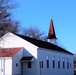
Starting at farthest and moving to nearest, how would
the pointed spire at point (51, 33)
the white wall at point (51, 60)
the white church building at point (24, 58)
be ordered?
1. the pointed spire at point (51, 33)
2. the white wall at point (51, 60)
3. the white church building at point (24, 58)

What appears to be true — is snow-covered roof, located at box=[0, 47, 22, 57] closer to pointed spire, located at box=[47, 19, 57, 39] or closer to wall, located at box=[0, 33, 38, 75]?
wall, located at box=[0, 33, 38, 75]

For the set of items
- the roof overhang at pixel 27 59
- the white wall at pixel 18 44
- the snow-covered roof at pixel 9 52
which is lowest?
the roof overhang at pixel 27 59

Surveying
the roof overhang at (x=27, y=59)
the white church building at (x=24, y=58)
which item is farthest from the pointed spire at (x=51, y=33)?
the roof overhang at (x=27, y=59)

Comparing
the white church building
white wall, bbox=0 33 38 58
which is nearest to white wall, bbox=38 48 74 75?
the white church building

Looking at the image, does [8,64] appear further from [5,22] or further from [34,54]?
[5,22]

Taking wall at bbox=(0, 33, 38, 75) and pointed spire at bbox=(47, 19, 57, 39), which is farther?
pointed spire at bbox=(47, 19, 57, 39)

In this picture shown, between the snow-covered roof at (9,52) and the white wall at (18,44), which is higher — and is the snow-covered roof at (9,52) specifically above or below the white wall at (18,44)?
below

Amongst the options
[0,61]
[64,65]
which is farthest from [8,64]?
[64,65]

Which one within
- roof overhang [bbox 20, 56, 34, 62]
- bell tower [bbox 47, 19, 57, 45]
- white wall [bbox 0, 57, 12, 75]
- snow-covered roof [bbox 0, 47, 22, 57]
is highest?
bell tower [bbox 47, 19, 57, 45]

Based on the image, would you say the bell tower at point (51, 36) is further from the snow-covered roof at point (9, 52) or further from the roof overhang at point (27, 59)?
the roof overhang at point (27, 59)

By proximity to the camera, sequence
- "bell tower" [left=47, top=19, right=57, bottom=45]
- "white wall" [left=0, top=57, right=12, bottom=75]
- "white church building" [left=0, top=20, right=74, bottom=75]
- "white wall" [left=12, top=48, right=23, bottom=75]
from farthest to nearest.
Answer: "bell tower" [left=47, top=19, right=57, bottom=45]
"white church building" [left=0, top=20, right=74, bottom=75]
"white wall" [left=12, top=48, right=23, bottom=75]
"white wall" [left=0, top=57, right=12, bottom=75]

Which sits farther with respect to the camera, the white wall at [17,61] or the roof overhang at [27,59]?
the roof overhang at [27,59]

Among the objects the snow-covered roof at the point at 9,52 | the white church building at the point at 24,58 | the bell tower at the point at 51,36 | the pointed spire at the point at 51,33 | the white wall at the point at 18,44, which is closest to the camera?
the white church building at the point at 24,58

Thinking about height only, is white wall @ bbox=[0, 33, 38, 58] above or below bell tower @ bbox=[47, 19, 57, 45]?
below
